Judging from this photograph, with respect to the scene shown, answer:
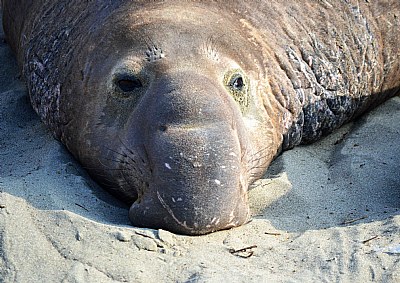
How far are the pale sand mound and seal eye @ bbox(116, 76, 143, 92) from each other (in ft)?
1.88

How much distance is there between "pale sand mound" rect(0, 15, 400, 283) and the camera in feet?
13.6

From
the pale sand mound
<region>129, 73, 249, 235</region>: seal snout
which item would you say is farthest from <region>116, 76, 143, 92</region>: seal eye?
the pale sand mound

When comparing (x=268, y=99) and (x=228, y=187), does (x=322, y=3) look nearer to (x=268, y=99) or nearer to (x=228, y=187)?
(x=268, y=99)

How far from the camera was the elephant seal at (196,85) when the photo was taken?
15.2 ft

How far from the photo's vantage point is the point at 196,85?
4.80 m

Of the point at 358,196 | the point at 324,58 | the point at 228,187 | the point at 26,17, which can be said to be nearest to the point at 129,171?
the point at 228,187

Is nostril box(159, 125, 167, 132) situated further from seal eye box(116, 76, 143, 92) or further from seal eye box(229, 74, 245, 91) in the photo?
seal eye box(229, 74, 245, 91)

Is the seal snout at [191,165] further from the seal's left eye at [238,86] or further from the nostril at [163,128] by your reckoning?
the seal's left eye at [238,86]

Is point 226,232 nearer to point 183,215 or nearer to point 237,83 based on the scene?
point 183,215

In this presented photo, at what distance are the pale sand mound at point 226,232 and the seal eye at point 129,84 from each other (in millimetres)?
572

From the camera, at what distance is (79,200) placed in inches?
189

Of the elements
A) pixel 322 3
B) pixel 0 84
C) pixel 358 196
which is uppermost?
pixel 322 3

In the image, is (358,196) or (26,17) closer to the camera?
(358,196)

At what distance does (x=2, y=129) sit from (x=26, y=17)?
1.03 meters
